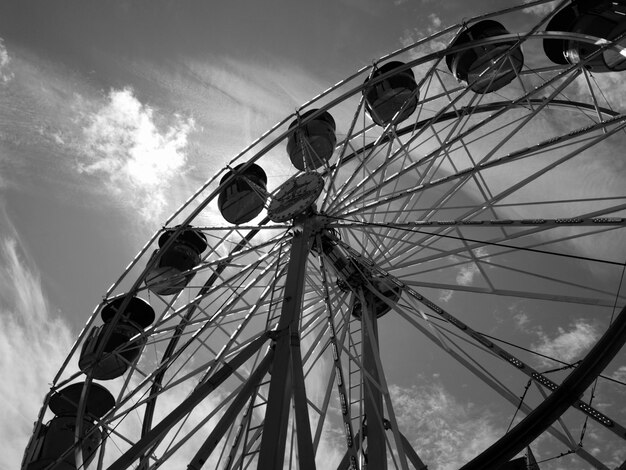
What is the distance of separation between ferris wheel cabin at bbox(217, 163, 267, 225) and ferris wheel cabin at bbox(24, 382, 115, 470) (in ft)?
18.7

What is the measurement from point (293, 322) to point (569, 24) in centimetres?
865

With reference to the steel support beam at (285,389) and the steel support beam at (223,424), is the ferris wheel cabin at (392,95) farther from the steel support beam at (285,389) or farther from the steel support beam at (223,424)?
the steel support beam at (223,424)

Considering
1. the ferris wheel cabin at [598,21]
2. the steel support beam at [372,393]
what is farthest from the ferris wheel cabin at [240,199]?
the ferris wheel cabin at [598,21]

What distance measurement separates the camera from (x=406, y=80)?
505 inches

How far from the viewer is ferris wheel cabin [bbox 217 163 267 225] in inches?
512

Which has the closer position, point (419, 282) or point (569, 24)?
point (419, 282)

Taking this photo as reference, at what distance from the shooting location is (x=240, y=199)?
43.2ft

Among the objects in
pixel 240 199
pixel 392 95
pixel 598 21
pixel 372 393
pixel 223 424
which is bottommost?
pixel 223 424

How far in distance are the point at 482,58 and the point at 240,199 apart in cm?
700

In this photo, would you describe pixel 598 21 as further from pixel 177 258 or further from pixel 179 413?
pixel 177 258

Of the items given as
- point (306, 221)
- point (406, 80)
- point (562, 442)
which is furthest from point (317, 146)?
point (562, 442)

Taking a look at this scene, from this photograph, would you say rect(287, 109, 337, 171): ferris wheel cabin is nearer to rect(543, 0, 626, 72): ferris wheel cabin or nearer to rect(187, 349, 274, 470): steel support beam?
rect(543, 0, 626, 72): ferris wheel cabin

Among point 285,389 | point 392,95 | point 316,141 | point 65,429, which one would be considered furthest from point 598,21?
point 65,429

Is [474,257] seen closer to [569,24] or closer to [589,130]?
[589,130]
